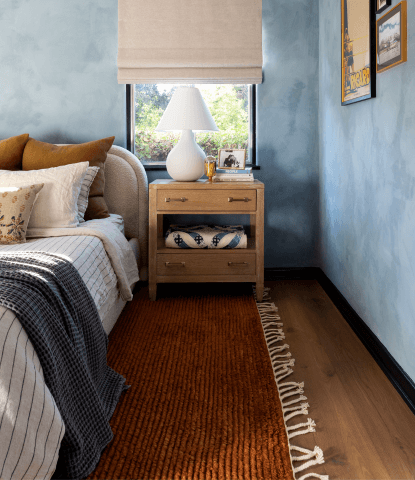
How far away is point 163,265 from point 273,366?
1.05m

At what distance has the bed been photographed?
1066 millimetres

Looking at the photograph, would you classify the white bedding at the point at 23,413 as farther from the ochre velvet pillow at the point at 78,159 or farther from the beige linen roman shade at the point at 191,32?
the beige linen roman shade at the point at 191,32

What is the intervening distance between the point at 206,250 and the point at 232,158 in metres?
0.67

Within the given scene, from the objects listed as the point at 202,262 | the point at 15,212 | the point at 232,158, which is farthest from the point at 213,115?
the point at 15,212

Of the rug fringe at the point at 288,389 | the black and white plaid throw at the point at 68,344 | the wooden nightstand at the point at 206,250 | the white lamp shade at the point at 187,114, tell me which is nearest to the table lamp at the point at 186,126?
the white lamp shade at the point at 187,114

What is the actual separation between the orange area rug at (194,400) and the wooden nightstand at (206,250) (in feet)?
0.67

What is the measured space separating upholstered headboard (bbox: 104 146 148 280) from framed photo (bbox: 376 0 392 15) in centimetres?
163

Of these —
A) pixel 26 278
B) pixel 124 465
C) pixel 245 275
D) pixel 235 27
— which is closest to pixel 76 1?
pixel 235 27

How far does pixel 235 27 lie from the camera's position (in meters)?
2.97

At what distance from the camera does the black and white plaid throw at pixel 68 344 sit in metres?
1.23

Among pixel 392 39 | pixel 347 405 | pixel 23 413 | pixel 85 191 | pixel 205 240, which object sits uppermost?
pixel 392 39

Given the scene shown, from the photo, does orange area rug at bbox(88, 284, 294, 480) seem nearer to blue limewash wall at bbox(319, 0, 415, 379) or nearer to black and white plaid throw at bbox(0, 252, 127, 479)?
black and white plaid throw at bbox(0, 252, 127, 479)

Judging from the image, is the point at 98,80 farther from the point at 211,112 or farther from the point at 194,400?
the point at 194,400

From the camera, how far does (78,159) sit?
105 inches
